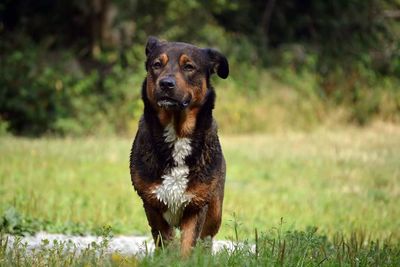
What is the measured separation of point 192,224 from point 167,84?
1211mm

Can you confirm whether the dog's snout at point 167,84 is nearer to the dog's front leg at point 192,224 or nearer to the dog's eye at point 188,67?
the dog's eye at point 188,67

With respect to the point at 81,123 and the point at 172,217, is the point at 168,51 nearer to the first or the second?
the point at 172,217

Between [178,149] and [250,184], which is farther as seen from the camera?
[250,184]

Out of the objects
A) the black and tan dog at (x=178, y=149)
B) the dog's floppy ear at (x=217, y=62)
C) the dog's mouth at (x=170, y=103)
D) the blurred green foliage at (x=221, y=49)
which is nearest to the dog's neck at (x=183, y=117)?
the black and tan dog at (x=178, y=149)

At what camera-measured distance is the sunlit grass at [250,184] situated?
1090cm

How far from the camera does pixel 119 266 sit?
5547mm

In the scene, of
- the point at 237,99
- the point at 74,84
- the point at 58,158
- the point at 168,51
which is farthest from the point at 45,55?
the point at 168,51

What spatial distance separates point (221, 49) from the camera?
1029 inches

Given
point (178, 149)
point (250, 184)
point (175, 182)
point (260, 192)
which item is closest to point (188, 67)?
point (178, 149)

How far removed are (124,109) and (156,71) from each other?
16.4 m

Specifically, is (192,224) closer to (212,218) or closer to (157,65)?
(212,218)

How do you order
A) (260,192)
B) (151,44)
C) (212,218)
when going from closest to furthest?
(212,218) < (151,44) < (260,192)

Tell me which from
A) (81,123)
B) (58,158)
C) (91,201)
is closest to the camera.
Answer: (91,201)

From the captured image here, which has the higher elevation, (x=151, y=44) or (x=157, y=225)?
(x=151, y=44)
